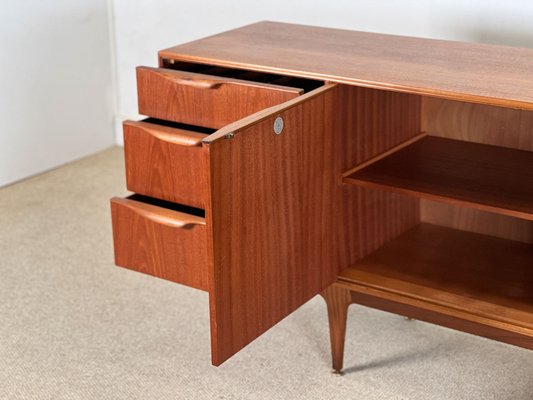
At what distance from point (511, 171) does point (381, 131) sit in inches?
10.3

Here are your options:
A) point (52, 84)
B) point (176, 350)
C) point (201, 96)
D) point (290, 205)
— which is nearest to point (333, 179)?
point (290, 205)

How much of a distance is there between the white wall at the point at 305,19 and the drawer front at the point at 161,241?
1026 millimetres

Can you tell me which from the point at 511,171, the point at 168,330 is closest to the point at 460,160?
the point at 511,171

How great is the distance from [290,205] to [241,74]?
38 cm

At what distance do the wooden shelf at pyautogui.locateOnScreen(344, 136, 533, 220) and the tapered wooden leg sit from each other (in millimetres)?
233

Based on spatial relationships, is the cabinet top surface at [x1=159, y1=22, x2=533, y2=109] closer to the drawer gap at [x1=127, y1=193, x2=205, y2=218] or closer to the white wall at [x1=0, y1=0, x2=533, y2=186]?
the drawer gap at [x1=127, y1=193, x2=205, y2=218]

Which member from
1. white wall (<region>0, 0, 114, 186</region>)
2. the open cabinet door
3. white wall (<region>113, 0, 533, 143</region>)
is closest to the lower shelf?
the open cabinet door

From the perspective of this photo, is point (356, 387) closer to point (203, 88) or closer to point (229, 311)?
point (229, 311)

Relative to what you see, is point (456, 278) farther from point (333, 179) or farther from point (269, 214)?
point (269, 214)

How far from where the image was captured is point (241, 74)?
1864 millimetres

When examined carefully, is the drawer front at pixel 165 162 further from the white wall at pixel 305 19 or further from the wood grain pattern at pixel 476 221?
the white wall at pixel 305 19

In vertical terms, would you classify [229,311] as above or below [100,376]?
above

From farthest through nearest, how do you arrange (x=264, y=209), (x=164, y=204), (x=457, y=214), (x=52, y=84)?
(x=52, y=84) → (x=457, y=214) → (x=164, y=204) → (x=264, y=209)

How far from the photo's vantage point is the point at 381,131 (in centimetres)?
188
